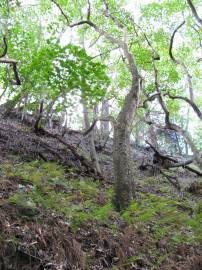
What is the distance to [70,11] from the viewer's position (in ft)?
46.6

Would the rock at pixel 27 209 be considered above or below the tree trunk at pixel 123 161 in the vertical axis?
below

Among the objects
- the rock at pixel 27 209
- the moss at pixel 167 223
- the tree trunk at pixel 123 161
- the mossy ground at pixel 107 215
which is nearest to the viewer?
the rock at pixel 27 209

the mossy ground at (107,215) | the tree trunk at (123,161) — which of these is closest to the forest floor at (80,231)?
the mossy ground at (107,215)

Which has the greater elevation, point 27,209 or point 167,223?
point 27,209

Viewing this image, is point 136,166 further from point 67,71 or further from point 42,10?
point 42,10

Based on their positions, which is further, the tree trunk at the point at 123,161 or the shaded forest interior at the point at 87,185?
the tree trunk at the point at 123,161

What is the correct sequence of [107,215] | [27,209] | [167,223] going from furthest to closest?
[167,223] < [107,215] < [27,209]

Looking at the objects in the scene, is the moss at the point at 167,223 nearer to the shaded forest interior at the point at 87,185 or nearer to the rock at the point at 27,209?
the shaded forest interior at the point at 87,185

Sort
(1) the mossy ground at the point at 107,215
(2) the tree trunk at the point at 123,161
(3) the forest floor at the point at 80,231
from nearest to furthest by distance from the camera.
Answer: (3) the forest floor at the point at 80,231, (1) the mossy ground at the point at 107,215, (2) the tree trunk at the point at 123,161

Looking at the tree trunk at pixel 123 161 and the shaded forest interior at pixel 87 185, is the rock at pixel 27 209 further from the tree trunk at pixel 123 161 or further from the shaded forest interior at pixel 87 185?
the tree trunk at pixel 123 161

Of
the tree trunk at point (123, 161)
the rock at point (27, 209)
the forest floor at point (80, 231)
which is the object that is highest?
the tree trunk at point (123, 161)

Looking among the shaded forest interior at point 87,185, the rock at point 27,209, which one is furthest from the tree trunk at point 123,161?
the rock at point 27,209

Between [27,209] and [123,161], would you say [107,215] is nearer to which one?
[123,161]

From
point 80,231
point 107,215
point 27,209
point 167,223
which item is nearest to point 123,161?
point 107,215
